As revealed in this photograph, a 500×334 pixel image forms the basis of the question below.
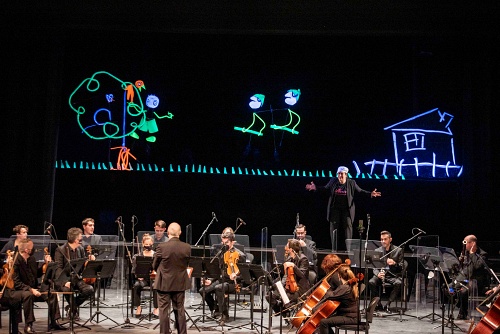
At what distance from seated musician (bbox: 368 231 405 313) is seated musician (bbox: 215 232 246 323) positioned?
2.48m

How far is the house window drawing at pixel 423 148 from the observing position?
1572 cm

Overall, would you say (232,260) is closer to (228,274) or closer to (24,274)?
(228,274)

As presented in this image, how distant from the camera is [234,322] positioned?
11914 millimetres

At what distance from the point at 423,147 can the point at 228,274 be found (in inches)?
238

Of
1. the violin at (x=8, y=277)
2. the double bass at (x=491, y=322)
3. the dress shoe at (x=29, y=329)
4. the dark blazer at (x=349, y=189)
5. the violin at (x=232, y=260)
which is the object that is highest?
the dark blazer at (x=349, y=189)

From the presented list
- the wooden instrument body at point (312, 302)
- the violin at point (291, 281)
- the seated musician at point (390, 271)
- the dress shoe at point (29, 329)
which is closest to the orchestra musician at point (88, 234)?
the dress shoe at point (29, 329)

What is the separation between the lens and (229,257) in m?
12.2

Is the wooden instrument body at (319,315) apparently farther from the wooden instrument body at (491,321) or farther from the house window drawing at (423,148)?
the house window drawing at (423,148)

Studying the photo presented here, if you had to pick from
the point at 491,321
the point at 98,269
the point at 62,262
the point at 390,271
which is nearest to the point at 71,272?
the point at 62,262

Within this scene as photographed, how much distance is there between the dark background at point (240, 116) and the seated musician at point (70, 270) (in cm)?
460

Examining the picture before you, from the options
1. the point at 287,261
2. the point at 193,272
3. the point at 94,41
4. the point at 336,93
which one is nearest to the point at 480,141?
the point at 336,93

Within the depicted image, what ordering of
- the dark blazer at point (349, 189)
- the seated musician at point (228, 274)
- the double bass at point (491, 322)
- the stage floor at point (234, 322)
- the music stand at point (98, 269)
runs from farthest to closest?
the dark blazer at point (349, 189) → the seated musician at point (228, 274) → the stage floor at point (234, 322) → the music stand at point (98, 269) → the double bass at point (491, 322)

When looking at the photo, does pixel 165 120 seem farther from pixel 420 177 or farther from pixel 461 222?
pixel 461 222

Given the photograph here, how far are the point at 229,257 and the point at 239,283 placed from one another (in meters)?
0.47
